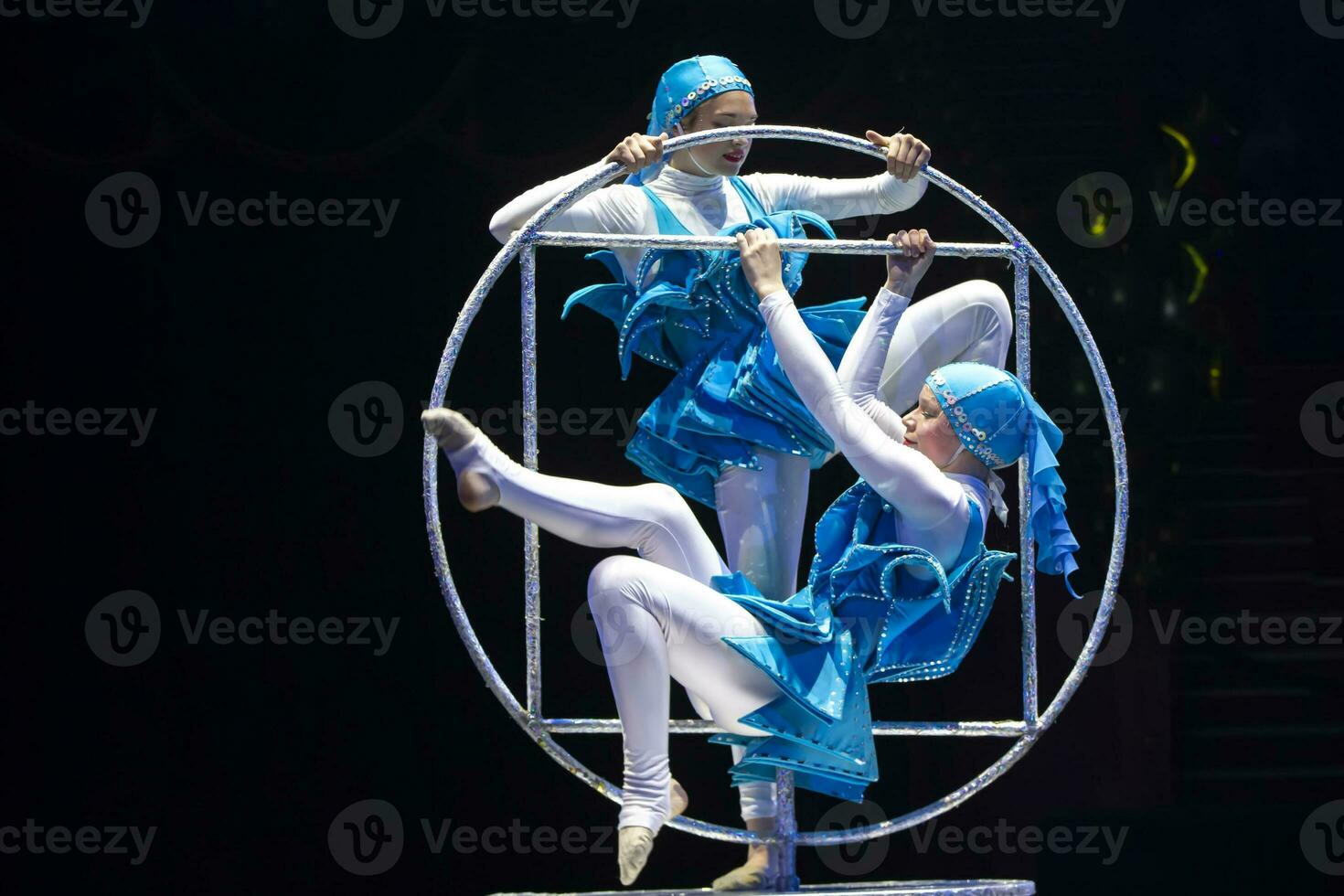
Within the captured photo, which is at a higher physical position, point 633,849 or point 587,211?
point 587,211

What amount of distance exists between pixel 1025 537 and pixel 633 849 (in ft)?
3.07

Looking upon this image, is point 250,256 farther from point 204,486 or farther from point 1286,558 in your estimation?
point 1286,558

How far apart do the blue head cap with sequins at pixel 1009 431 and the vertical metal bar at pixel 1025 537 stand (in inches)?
1.4

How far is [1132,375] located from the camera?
4.95m

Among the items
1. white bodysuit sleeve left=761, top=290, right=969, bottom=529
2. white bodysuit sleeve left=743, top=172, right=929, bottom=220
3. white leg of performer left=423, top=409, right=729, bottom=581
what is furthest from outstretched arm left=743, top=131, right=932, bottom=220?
white leg of performer left=423, top=409, right=729, bottom=581

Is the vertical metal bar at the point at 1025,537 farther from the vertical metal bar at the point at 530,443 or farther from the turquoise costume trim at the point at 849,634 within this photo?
the vertical metal bar at the point at 530,443

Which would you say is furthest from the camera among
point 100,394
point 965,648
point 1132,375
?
point 1132,375

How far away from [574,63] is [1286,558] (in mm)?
2057

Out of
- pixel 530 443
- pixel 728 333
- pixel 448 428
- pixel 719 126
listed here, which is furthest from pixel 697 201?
pixel 448 428

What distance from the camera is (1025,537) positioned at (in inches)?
152

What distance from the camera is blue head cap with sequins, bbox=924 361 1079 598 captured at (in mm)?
3699

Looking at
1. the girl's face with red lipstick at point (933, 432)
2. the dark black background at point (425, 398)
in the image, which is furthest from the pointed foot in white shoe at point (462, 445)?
the dark black background at point (425, 398)

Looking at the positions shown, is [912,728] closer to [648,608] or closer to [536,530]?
[648,608]

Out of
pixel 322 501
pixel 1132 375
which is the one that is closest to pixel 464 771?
pixel 322 501
